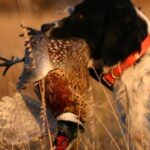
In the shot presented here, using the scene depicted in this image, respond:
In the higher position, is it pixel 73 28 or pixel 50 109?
pixel 73 28

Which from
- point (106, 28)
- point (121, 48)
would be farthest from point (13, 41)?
point (121, 48)

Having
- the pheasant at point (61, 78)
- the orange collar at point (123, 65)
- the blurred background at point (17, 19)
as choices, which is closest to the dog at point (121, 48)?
the orange collar at point (123, 65)

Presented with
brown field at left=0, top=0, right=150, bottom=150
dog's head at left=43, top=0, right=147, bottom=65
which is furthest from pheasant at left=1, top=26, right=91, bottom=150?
brown field at left=0, top=0, right=150, bottom=150

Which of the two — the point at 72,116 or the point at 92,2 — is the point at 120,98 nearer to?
the point at 72,116

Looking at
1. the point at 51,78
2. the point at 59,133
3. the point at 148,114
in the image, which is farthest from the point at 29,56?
the point at 148,114

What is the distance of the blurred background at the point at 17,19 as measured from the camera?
19.6 ft

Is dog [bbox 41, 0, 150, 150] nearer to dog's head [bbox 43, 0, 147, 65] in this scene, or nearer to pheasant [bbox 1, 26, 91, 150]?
dog's head [bbox 43, 0, 147, 65]

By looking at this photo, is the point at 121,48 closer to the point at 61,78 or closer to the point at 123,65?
the point at 123,65

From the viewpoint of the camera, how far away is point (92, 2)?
4508 mm

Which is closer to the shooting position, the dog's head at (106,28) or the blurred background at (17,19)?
the dog's head at (106,28)

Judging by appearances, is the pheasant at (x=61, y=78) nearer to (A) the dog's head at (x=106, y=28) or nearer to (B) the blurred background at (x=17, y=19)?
(A) the dog's head at (x=106, y=28)

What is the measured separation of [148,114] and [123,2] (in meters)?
0.71

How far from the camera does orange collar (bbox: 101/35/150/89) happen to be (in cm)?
427

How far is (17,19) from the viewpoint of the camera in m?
11.1
